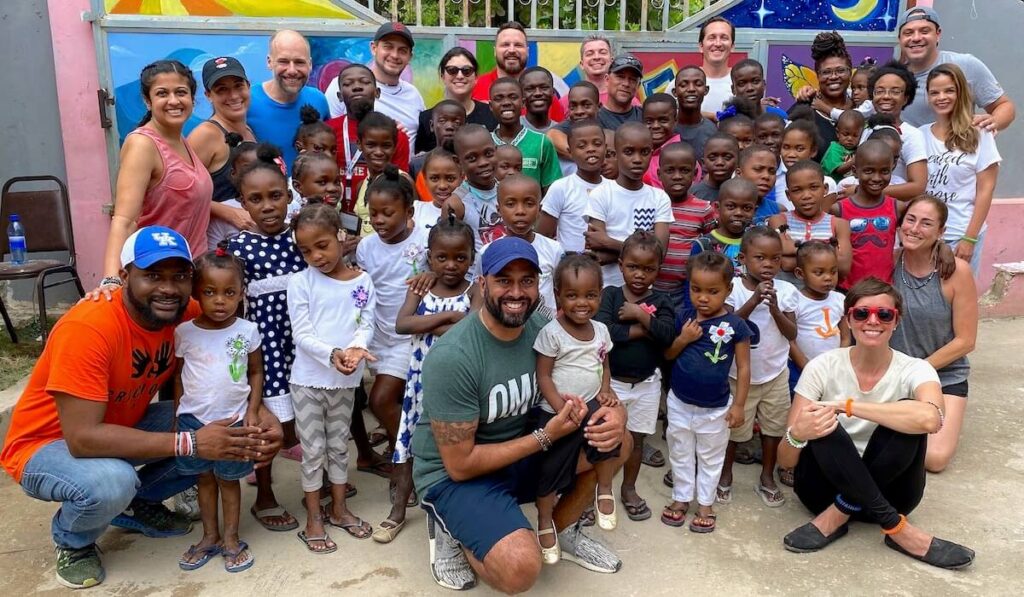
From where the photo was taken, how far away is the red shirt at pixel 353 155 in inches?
172

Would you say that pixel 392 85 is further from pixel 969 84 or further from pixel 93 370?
pixel 969 84

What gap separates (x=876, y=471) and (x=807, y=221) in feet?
4.74

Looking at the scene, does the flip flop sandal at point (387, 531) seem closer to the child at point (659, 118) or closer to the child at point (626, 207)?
the child at point (626, 207)

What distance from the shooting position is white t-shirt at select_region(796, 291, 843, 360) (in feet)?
13.2

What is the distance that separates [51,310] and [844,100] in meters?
6.26

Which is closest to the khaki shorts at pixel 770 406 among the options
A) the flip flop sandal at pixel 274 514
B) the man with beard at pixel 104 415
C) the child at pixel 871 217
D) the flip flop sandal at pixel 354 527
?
the child at pixel 871 217

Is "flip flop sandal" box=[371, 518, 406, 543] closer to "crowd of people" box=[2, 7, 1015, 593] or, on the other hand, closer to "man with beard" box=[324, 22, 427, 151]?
"crowd of people" box=[2, 7, 1015, 593]

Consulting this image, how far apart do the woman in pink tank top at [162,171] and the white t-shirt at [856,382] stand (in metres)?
2.97

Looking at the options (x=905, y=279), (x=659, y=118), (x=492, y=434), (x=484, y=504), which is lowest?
(x=484, y=504)

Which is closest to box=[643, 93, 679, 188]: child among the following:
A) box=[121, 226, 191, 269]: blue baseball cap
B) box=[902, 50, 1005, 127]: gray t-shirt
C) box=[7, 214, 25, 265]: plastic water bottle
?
box=[902, 50, 1005, 127]: gray t-shirt

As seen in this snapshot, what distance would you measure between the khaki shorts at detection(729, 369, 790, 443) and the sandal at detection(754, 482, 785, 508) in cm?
27

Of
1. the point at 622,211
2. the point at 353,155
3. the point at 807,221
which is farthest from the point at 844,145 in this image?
the point at 353,155

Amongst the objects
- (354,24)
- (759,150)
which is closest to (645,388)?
(759,150)

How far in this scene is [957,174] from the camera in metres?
4.90
